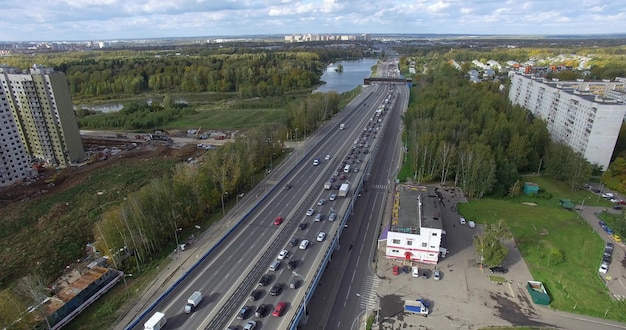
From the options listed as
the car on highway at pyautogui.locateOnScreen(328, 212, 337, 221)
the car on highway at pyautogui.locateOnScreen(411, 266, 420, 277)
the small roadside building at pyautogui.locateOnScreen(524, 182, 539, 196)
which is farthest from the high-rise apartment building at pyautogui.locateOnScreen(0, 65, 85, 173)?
the small roadside building at pyautogui.locateOnScreen(524, 182, 539, 196)

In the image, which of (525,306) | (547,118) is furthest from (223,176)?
(547,118)

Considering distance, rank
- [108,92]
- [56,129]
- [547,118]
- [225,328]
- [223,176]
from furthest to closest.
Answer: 1. [108,92]
2. [547,118]
3. [56,129]
4. [223,176]
5. [225,328]

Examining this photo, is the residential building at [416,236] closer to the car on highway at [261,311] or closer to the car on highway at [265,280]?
the car on highway at [265,280]

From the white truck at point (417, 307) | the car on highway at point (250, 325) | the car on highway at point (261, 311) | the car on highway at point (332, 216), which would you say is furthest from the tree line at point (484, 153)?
the car on highway at point (250, 325)

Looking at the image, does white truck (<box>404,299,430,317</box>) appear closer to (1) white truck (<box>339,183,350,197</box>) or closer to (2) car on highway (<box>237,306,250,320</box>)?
(2) car on highway (<box>237,306,250,320</box>)

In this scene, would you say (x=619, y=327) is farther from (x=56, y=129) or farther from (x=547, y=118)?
(x=56, y=129)

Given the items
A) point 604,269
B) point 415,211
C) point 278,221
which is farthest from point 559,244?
point 278,221

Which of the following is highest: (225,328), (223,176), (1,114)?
(1,114)
